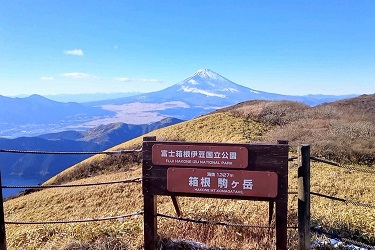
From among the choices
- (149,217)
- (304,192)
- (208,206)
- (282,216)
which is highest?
(304,192)

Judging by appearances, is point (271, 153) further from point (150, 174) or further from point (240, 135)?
point (240, 135)

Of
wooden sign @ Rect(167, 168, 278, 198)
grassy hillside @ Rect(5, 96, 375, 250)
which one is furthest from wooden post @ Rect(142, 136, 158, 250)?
wooden sign @ Rect(167, 168, 278, 198)

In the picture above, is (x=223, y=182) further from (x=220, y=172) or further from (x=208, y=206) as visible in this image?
(x=208, y=206)

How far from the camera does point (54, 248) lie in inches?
190

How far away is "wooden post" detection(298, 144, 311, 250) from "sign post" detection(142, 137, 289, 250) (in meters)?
0.25

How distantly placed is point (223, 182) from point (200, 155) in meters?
0.47

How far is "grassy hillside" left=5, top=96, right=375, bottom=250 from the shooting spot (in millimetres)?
5176

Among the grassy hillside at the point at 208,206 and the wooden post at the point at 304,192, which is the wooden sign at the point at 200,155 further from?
the grassy hillside at the point at 208,206

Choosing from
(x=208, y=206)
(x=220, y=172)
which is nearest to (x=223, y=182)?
(x=220, y=172)

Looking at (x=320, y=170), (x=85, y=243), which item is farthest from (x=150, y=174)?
(x=320, y=170)

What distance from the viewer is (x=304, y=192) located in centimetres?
440

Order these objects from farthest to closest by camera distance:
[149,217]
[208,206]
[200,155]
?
[208,206], [149,217], [200,155]

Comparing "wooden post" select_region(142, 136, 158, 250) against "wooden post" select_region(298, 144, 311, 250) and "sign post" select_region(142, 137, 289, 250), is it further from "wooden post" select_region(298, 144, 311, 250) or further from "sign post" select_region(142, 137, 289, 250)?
"wooden post" select_region(298, 144, 311, 250)

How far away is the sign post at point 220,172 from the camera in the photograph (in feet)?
14.1
